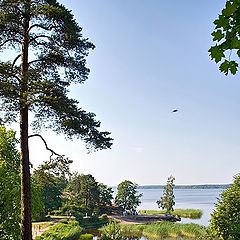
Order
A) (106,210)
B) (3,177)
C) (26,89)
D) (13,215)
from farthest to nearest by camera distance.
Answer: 1. (106,210)
2. (3,177)
3. (13,215)
4. (26,89)

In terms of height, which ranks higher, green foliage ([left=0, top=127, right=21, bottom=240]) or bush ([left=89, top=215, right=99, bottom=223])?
green foliage ([left=0, top=127, right=21, bottom=240])

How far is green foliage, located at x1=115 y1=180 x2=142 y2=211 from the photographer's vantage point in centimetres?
4991

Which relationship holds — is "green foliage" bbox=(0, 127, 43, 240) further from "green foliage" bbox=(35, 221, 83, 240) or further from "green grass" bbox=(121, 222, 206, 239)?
"green grass" bbox=(121, 222, 206, 239)

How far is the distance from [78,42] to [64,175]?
4139mm

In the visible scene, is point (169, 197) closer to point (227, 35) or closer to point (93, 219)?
point (93, 219)

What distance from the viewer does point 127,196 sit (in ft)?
166

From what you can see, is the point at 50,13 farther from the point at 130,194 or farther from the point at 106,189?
the point at 130,194

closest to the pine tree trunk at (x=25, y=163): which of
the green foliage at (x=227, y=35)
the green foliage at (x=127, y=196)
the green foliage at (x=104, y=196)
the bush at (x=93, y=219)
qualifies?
the green foliage at (x=227, y=35)

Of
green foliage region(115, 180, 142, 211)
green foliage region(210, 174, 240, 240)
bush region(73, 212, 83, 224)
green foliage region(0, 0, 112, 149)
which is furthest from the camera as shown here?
green foliage region(115, 180, 142, 211)

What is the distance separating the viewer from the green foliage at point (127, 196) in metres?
49.9

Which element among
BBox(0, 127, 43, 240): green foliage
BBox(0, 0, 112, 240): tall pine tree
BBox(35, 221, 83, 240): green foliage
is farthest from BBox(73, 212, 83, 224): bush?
BBox(0, 0, 112, 240): tall pine tree

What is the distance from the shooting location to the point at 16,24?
9.57 m

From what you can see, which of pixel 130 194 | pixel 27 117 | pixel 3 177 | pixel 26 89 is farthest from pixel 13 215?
pixel 130 194

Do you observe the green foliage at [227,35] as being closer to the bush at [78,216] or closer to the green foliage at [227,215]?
the green foliage at [227,215]
